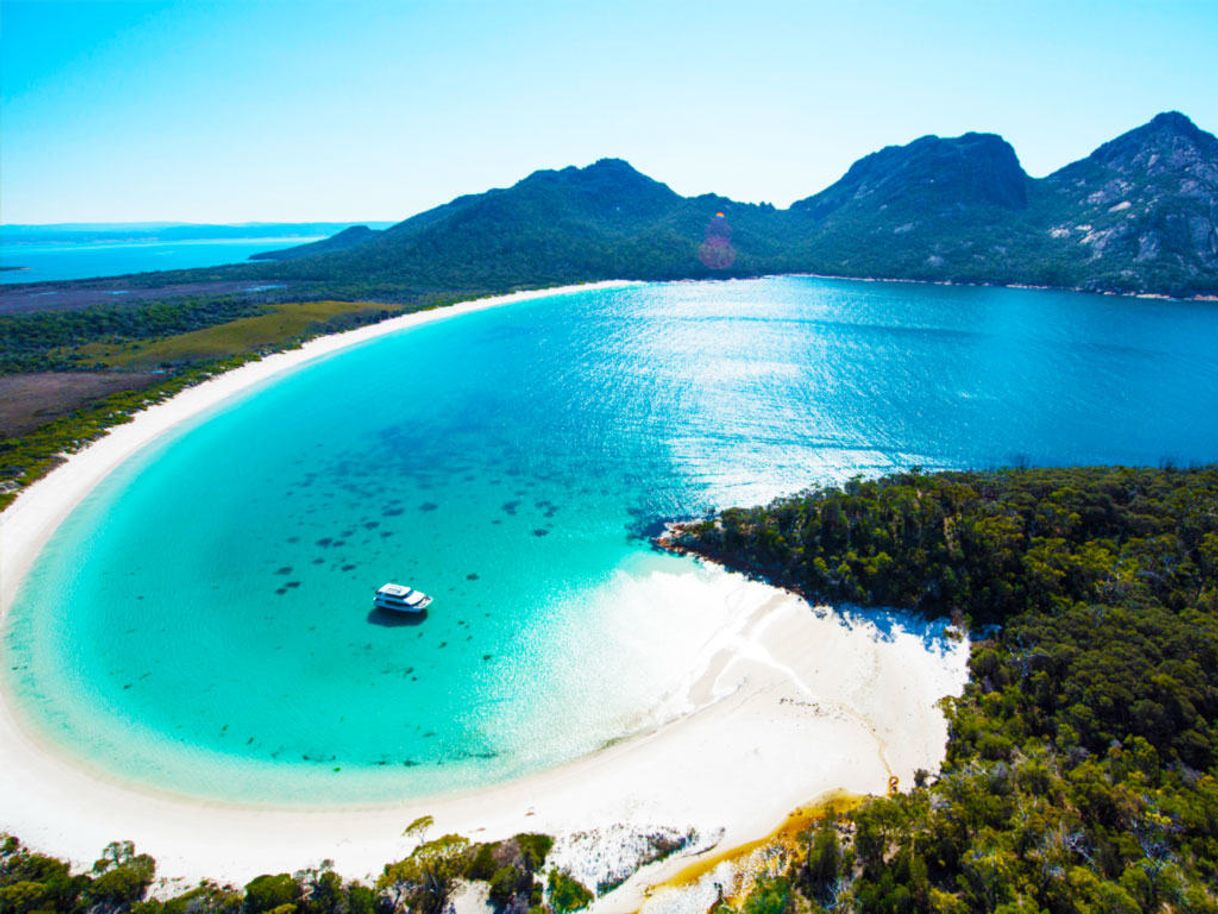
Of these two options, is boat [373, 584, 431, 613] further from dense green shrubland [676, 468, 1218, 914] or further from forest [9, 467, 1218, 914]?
dense green shrubland [676, 468, 1218, 914]

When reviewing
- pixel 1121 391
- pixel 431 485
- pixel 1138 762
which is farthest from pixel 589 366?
pixel 1138 762

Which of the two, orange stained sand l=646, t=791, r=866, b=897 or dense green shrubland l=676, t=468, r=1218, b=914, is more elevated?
dense green shrubland l=676, t=468, r=1218, b=914

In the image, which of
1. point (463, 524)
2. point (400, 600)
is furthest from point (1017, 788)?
point (463, 524)

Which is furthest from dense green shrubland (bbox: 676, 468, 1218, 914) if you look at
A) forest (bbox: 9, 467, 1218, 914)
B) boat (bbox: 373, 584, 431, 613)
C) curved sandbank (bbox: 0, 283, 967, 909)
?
boat (bbox: 373, 584, 431, 613)

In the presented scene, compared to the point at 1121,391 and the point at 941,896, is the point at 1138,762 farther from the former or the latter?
the point at 1121,391

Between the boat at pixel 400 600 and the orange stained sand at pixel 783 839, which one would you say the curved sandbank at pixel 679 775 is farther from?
the boat at pixel 400 600

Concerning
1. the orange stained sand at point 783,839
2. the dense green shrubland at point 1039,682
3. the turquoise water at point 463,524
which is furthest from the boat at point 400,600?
the orange stained sand at point 783,839
